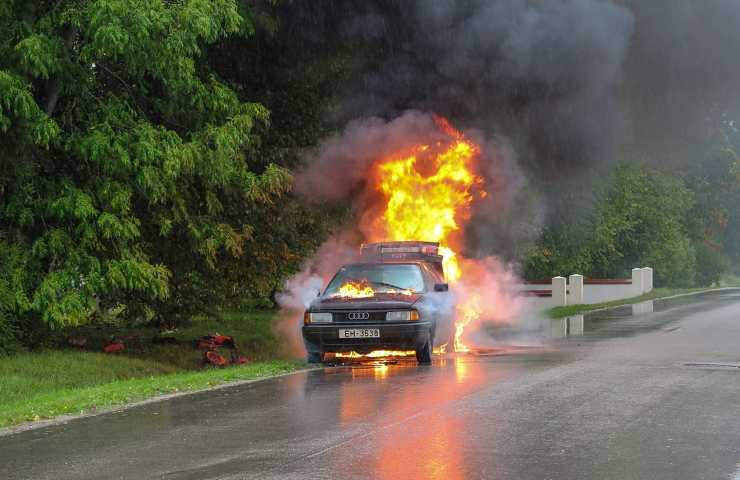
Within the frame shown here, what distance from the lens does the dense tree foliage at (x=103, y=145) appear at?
1533cm

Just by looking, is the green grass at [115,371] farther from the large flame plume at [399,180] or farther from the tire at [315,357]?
the large flame plume at [399,180]

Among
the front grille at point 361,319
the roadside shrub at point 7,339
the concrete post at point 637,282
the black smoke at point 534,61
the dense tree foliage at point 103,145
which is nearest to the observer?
the front grille at point 361,319

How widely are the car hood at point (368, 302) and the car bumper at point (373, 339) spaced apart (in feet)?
0.84

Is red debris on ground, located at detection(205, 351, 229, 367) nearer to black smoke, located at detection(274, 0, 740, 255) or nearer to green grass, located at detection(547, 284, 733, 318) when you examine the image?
black smoke, located at detection(274, 0, 740, 255)

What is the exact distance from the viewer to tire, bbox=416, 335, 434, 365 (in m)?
15.2

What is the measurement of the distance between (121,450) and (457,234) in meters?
21.1

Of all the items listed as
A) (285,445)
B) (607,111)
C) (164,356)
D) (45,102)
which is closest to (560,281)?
(607,111)

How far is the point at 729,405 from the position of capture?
1042 centimetres

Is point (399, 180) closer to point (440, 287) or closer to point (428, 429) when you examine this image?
point (440, 287)

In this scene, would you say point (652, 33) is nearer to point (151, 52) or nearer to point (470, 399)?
point (151, 52)

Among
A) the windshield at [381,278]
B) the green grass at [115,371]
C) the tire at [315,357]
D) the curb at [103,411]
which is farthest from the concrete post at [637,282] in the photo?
the curb at [103,411]

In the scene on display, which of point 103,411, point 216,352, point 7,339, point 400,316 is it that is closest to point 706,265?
→ point 216,352

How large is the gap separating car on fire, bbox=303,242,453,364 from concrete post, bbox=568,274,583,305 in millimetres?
25335

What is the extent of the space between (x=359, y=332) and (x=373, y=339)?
0.23 m
